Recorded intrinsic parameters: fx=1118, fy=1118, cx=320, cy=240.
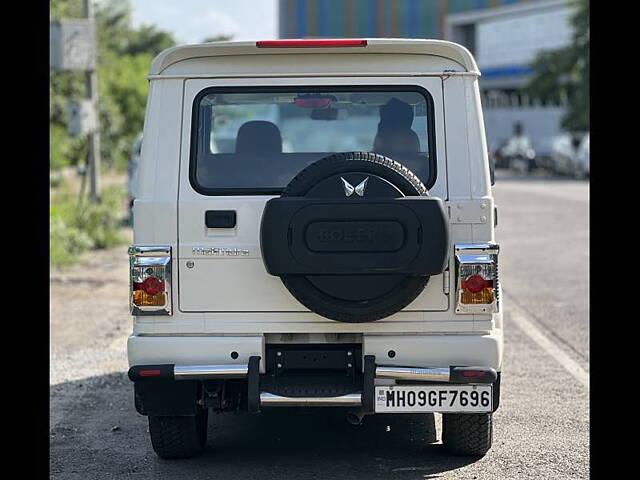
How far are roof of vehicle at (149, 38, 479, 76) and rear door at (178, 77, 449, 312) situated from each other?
0.14 m

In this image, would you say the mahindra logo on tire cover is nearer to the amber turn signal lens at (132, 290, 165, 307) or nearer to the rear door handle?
the rear door handle

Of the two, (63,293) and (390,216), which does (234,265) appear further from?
(63,293)

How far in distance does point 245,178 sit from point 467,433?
1815 mm

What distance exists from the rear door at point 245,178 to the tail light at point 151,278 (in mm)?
82

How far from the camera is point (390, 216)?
17.5ft

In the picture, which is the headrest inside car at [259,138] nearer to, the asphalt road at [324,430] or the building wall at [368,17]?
the asphalt road at [324,430]

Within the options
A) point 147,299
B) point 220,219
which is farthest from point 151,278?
point 220,219

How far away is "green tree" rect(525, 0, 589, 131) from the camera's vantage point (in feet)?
169

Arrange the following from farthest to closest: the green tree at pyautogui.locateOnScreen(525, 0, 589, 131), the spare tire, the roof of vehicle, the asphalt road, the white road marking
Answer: the green tree at pyautogui.locateOnScreen(525, 0, 589, 131) < the white road marking < the asphalt road < the roof of vehicle < the spare tire

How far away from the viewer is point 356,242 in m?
5.35

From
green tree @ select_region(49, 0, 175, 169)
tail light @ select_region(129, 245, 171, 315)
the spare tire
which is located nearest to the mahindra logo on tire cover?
the spare tire

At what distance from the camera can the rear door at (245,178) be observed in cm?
563

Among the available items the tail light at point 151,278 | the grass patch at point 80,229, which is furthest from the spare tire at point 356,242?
the grass patch at point 80,229

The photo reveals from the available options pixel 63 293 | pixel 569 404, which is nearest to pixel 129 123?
pixel 63 293
